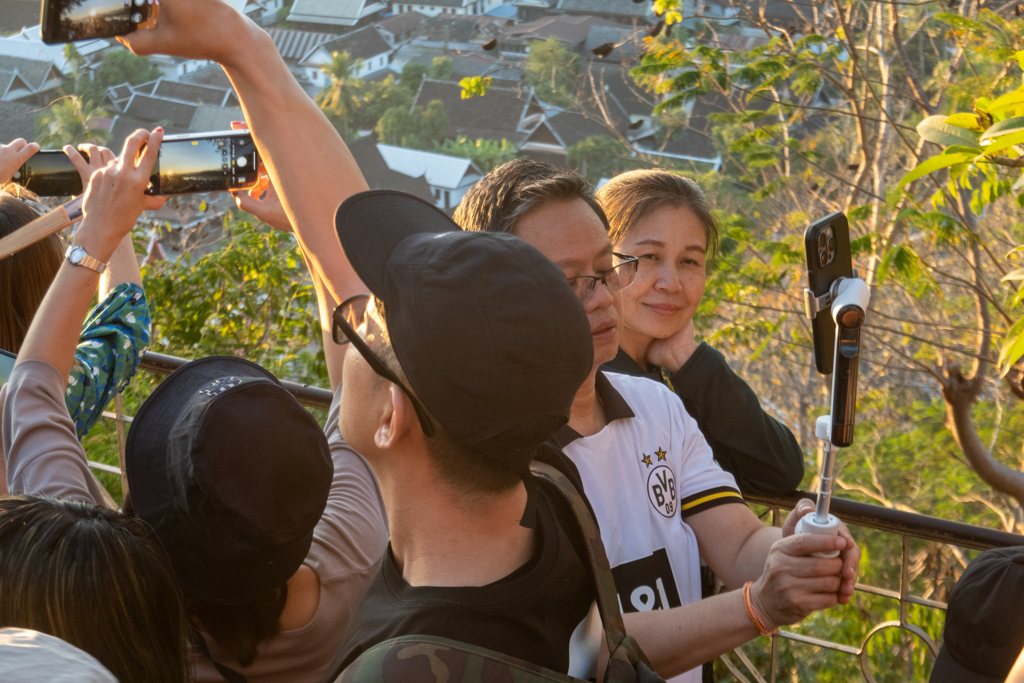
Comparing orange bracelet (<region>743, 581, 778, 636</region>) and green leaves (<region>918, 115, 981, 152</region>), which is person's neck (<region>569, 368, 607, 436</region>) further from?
green leaves (<region>918, 115, 981, 152</region>)

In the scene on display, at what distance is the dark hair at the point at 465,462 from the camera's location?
111cm

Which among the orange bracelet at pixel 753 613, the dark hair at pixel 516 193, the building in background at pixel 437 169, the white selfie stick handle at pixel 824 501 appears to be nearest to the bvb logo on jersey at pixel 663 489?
the orange bracelet at pixel 753 613

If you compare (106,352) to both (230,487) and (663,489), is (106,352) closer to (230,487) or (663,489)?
(230,487)

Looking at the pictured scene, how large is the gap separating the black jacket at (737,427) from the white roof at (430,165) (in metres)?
18.4

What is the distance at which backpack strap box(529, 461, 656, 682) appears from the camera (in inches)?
41.9

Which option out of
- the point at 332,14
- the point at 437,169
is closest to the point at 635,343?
the point at 437,169

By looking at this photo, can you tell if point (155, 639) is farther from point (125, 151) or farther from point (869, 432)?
point (869, 432)

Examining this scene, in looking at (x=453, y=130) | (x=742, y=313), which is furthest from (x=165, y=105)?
(x=742, y=313)

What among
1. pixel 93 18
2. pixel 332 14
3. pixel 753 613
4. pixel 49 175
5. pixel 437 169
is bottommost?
pixel 437 169

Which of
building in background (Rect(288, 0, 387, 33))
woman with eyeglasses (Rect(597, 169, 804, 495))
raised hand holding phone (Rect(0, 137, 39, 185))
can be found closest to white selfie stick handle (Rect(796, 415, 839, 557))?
woman with eyeglasses (Rect(597, 169, 804, 495))

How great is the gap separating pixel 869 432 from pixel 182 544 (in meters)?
9.95

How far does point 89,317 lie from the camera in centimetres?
191

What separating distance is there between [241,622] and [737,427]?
118cm

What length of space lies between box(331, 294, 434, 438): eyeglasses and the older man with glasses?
1.30 feet
